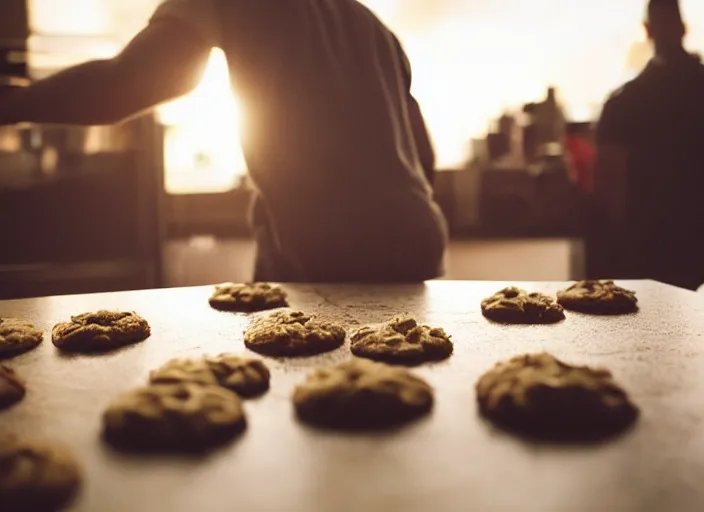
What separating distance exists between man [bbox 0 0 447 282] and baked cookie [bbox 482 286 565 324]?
376 mm

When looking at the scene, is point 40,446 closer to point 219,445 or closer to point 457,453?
point 219,445

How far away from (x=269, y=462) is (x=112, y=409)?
17cm

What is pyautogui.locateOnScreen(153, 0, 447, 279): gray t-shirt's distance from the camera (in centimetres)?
141

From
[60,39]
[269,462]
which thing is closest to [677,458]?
[269,462]

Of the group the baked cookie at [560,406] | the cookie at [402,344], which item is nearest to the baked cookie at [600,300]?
the cookie at [402,344]

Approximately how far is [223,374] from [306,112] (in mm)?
A: 767

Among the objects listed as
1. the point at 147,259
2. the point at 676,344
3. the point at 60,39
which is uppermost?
the point at 60,39

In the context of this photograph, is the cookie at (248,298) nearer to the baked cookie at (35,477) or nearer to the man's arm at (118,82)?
the man's arm at (118,82)

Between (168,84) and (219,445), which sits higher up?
(168,84)

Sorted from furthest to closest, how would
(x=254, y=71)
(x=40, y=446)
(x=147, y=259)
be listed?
(x=147, y=259) < (x=254, y=71) < (x=40, y=446)

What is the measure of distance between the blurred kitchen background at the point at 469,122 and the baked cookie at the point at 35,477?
8.25ft

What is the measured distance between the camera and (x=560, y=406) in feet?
2.16

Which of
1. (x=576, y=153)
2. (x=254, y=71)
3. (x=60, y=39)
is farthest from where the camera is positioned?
(x=60, y=39)

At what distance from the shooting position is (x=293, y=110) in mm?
1416
